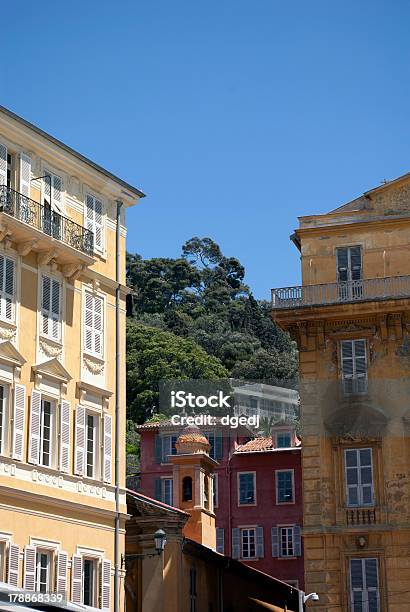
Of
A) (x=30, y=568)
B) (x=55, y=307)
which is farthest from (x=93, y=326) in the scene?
(x=30, y=568)

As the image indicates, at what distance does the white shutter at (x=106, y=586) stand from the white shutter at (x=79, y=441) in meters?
2.90

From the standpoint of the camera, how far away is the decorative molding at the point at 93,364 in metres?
34.9

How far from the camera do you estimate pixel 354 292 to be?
43.5 meters

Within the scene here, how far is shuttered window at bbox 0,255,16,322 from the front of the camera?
3172 cm

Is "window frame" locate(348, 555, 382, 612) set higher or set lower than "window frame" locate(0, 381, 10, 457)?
lower

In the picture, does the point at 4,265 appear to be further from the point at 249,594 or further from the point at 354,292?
the point at 249,594

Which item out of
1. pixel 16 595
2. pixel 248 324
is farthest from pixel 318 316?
pixel 248 324

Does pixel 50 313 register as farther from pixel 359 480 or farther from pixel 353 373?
pixel 359 480

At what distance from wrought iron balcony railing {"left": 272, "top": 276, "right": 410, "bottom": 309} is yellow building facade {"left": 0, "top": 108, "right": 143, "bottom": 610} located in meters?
8.85

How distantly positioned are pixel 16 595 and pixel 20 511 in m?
9.71

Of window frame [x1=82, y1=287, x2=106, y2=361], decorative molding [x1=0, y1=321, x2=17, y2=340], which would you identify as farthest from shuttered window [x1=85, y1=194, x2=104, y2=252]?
decorative molding [x1=0, y1=321, x2=17, y2=340]

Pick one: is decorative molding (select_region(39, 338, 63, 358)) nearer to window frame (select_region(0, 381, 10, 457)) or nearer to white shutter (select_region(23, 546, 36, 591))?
window frame (select_region(0, 381, 10, 457))

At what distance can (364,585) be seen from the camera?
133 feet

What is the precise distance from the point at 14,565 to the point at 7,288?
7.63 metres
